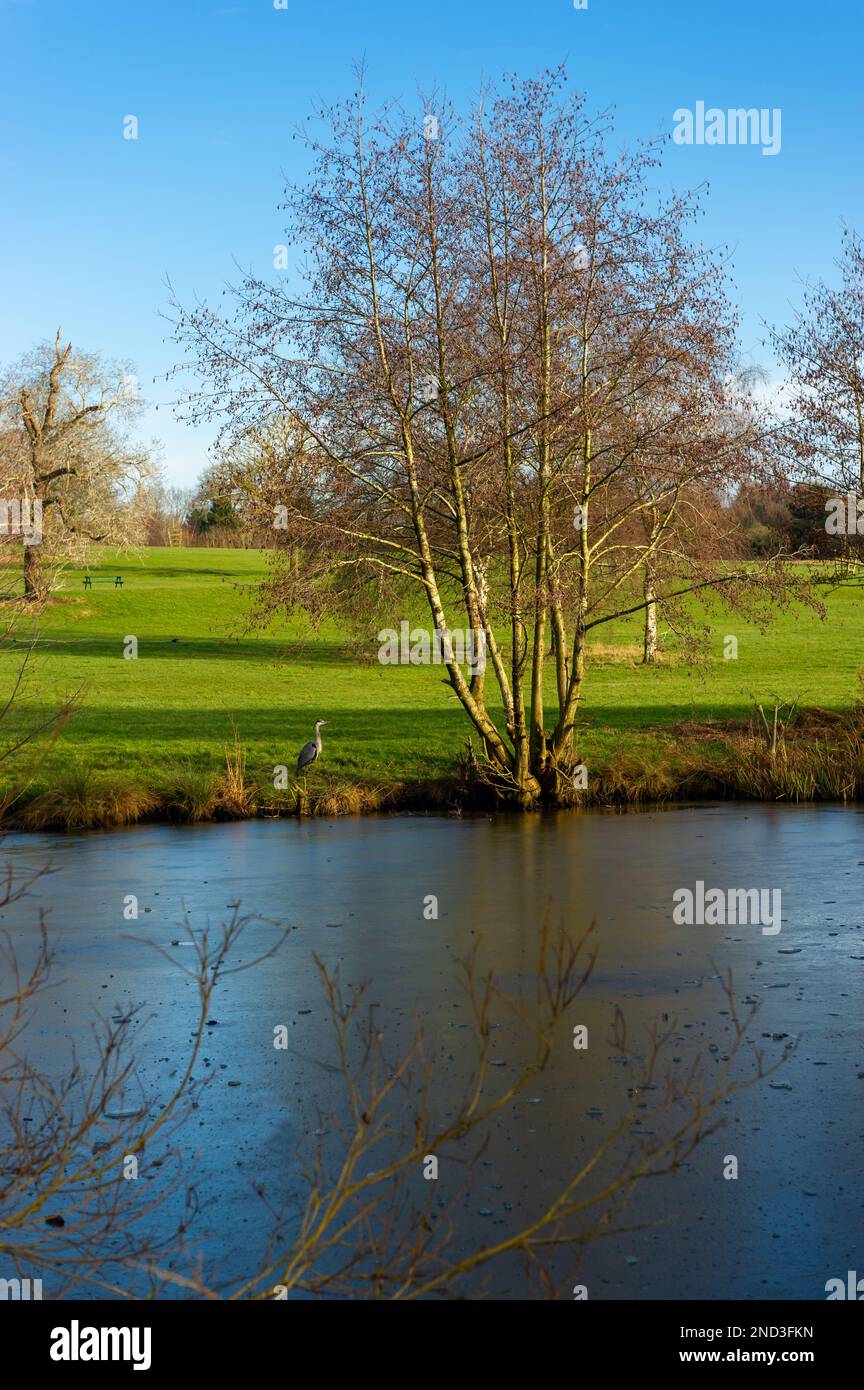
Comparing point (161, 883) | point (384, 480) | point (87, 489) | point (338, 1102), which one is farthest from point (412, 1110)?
point (87, 489)

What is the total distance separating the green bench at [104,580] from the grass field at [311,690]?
116 cm

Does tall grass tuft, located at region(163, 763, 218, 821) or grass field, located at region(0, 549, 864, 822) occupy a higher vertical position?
grass field, located at region(0, 549, 864, 822)

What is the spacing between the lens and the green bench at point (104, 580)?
56825mm

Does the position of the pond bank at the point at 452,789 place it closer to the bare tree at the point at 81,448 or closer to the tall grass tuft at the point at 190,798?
the tall grass tuft at the point at 190,798

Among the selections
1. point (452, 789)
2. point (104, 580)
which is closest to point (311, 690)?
point (452, 789)

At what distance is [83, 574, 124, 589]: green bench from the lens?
5683 cm

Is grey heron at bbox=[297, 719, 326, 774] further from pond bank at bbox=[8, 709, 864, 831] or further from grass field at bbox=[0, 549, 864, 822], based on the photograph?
grass field at bbox=[0, 549, 864, 822]

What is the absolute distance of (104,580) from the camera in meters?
60.5

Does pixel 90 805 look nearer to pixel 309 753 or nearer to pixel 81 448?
pixel 309 753

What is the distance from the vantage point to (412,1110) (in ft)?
26.4

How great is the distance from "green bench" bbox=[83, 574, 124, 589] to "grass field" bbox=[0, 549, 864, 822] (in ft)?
3.82

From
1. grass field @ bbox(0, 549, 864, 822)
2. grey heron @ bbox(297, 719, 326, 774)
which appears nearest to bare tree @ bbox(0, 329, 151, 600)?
grass field @ bbox(0, 549, 864, 822)

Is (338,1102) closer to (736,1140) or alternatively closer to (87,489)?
(736,1140)
